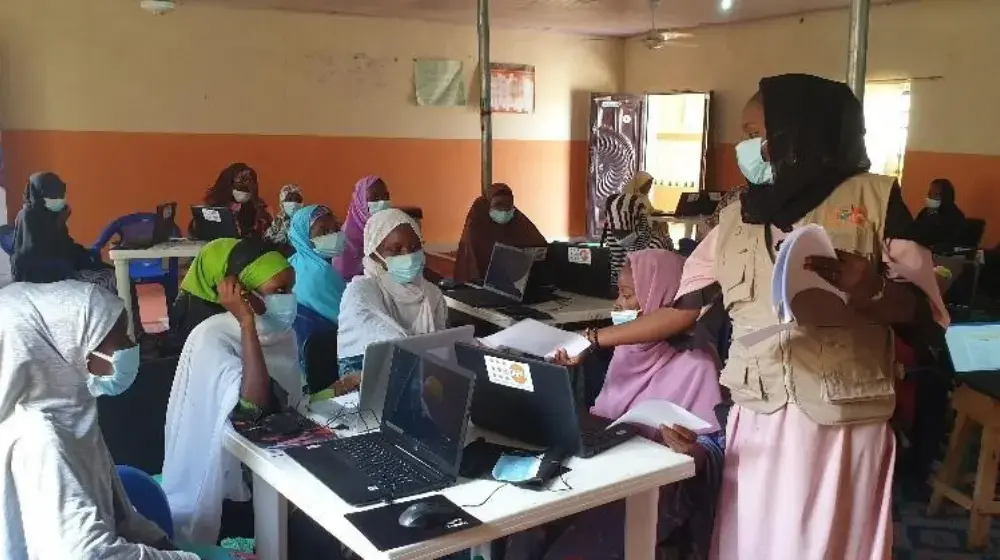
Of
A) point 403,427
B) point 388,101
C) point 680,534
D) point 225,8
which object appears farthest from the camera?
point 388,101

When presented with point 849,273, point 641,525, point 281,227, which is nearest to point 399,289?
point 641,525

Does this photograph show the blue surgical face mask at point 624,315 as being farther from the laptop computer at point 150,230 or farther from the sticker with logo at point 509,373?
Answer: the laptop computer at point 150,230

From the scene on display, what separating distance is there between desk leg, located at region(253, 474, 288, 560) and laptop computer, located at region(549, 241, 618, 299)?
223 centimetres

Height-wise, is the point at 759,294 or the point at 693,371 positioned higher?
the point at 759,294

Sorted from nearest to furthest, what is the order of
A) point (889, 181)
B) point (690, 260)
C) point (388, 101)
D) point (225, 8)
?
point (889, 181), point (690, 260), point (225, 8), point (388, 101)

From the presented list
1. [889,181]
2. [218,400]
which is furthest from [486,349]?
[889,181]

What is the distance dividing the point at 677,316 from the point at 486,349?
63cm

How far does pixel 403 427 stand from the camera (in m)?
2.00

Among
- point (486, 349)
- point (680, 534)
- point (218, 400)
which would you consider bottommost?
point (680, 534)

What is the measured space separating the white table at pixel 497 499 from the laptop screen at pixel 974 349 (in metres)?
1.78

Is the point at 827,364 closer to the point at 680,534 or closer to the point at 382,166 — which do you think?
the point at 680,534

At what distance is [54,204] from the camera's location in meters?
5.13

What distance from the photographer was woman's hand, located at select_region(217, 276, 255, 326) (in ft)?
7.50

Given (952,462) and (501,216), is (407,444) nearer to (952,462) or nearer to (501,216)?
(952,462)
